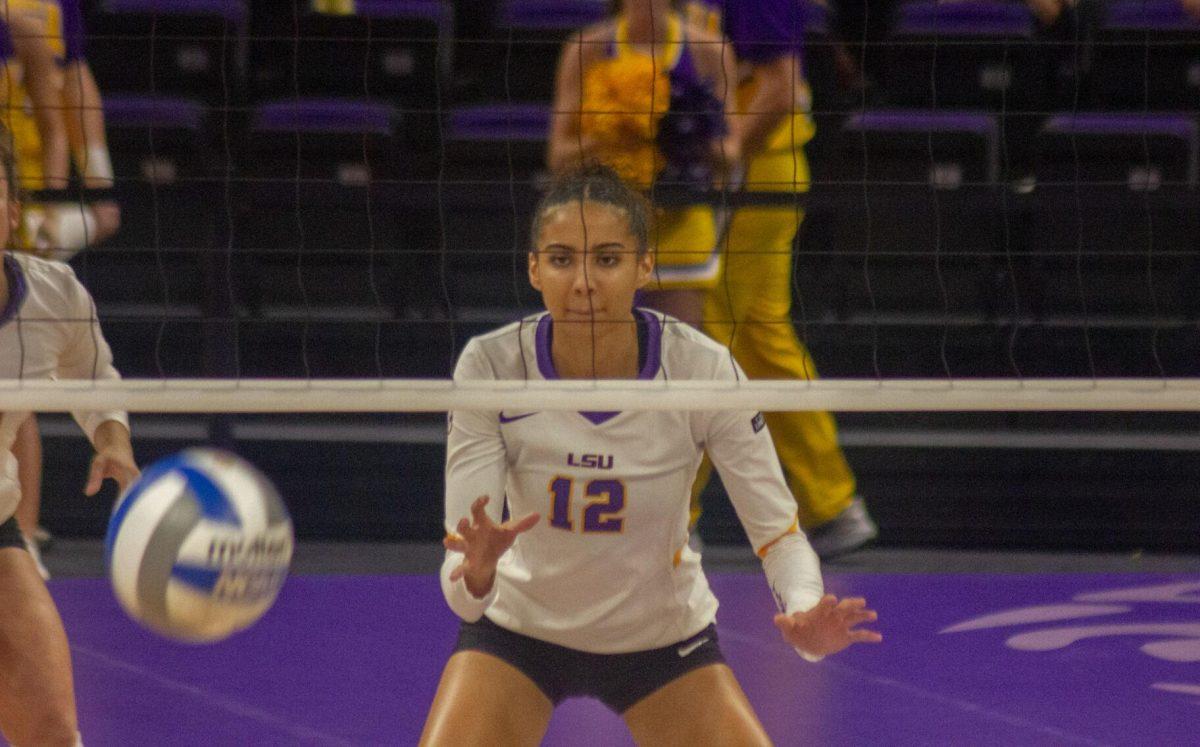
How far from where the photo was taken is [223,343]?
4.75 meters

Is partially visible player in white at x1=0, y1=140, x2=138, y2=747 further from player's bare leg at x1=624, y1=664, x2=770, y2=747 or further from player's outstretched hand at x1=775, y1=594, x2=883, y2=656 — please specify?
player's outstretched hand at x1=775, y1=594, x2=883, y2=656

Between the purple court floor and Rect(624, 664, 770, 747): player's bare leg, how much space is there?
2.39 feet

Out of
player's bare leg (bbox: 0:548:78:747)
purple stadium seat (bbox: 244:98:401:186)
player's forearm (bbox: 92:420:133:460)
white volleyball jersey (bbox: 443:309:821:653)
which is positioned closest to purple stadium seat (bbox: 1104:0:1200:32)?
purple stadium seat (bbox: 244:98:401:186)

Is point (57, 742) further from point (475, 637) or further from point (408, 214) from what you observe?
point (408, 214)

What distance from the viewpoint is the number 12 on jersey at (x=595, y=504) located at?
2506 millimetres

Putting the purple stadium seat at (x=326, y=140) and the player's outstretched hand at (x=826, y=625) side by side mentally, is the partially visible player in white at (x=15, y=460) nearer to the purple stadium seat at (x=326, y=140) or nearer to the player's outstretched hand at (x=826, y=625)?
the player's outstretched hand at (x=826, y=625)

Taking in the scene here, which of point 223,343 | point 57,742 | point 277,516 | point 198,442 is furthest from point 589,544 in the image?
point 198,442

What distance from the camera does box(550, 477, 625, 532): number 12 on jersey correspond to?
8.22 ft

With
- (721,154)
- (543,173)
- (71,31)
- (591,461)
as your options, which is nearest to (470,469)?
(591,461)

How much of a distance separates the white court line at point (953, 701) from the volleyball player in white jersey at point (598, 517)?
99cm

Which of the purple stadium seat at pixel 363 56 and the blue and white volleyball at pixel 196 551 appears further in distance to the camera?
the purple stadium seat at pixel 363 56

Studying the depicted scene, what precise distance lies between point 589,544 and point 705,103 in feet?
6.22

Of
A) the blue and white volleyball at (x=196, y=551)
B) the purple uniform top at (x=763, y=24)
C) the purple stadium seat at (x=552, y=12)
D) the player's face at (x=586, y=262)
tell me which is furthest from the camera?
the purple stadium seat at (x=552, y=12)

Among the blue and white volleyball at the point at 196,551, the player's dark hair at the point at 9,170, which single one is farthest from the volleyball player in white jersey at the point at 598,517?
the player's dark hair at the point at 9,170
